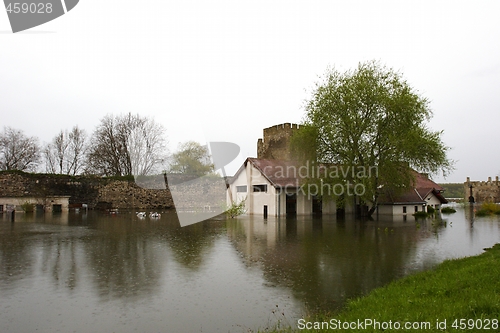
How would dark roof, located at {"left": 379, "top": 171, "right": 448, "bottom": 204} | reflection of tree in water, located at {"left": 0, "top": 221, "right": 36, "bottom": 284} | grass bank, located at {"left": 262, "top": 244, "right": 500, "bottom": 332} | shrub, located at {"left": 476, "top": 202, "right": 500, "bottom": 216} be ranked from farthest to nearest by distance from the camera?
shrub, located at {"left": 476, "top": 202, "right": 500, "bottom": 216} < dark roof, located at {"left": 379, "top": 171, "right": 448, "bottom": 204} < reflection of tree in water, located at {"left": 0, "top": 221, "right": 36, "bottom": 284} < grass bank, located at {"left": 262, "top": 244, "right": 500, "bottom": 332}

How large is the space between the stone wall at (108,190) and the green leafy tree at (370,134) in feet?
59.9

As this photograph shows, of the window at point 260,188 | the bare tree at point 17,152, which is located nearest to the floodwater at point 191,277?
the window at point 260,188

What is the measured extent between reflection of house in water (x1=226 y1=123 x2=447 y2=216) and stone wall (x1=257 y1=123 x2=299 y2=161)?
5933 mm

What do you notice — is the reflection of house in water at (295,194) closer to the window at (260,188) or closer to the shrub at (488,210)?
the window at (260,188)

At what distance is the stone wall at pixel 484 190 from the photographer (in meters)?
57.0

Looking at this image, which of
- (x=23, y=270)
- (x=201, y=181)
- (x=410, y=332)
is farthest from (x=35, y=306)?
(x=201, y=181)

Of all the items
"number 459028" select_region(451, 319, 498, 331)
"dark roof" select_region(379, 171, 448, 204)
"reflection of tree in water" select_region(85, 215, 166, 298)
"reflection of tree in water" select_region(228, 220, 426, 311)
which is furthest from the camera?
"dark roof" select_region(379, 171, 448, 204)

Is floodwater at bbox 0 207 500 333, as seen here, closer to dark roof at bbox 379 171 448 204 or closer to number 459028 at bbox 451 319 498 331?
number 459028 at bbox 451 319 498 331

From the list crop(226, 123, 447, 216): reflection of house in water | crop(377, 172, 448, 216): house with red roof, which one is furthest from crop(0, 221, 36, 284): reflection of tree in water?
crop(377, 172, 448, 216): house with red roof

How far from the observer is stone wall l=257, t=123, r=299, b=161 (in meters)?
38.8

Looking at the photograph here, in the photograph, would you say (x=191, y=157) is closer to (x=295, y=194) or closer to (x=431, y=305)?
(x=295, y=194)

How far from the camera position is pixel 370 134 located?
26.2 meters
